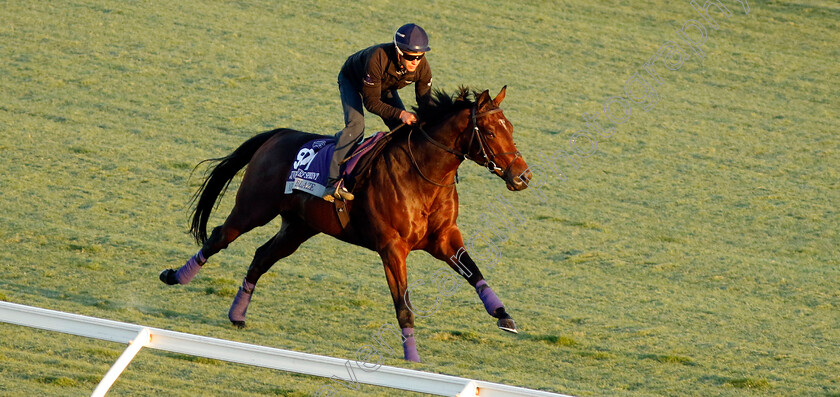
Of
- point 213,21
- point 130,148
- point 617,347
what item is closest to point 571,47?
point 213,21

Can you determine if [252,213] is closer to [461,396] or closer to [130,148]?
[461,396]

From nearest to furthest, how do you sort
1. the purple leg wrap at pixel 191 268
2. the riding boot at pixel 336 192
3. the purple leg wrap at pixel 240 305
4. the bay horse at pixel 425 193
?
the bay horse at pixel 425 193, the riding boot at pixel 336 192, the purple leg wrap at pixel 240 305, the purple leg wrap at pixel 191 268

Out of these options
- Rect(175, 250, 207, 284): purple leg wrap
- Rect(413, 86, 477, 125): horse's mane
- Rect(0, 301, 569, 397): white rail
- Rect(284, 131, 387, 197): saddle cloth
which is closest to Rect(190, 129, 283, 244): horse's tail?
Rect(175, 250, 207, 284): purple leg wrap

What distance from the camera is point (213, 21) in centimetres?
1381

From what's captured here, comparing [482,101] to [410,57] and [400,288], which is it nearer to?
[410,57]

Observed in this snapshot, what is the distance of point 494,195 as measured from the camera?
31.5 feet

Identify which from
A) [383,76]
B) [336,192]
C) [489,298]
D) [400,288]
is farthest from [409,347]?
[383,76]

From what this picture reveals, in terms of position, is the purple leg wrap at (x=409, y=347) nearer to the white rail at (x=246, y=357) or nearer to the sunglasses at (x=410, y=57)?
the sunglasses at (x=410, y=57)

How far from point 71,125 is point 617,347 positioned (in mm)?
6862

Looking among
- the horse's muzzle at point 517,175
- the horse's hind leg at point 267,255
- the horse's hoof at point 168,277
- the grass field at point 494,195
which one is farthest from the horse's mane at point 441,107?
the horse's hoof at point 168,277

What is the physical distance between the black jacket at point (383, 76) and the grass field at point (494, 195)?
1462 millimetres

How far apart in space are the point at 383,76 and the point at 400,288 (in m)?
1.23

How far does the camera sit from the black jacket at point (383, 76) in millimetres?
5527

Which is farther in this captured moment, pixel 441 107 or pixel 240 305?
pixel 240 305
